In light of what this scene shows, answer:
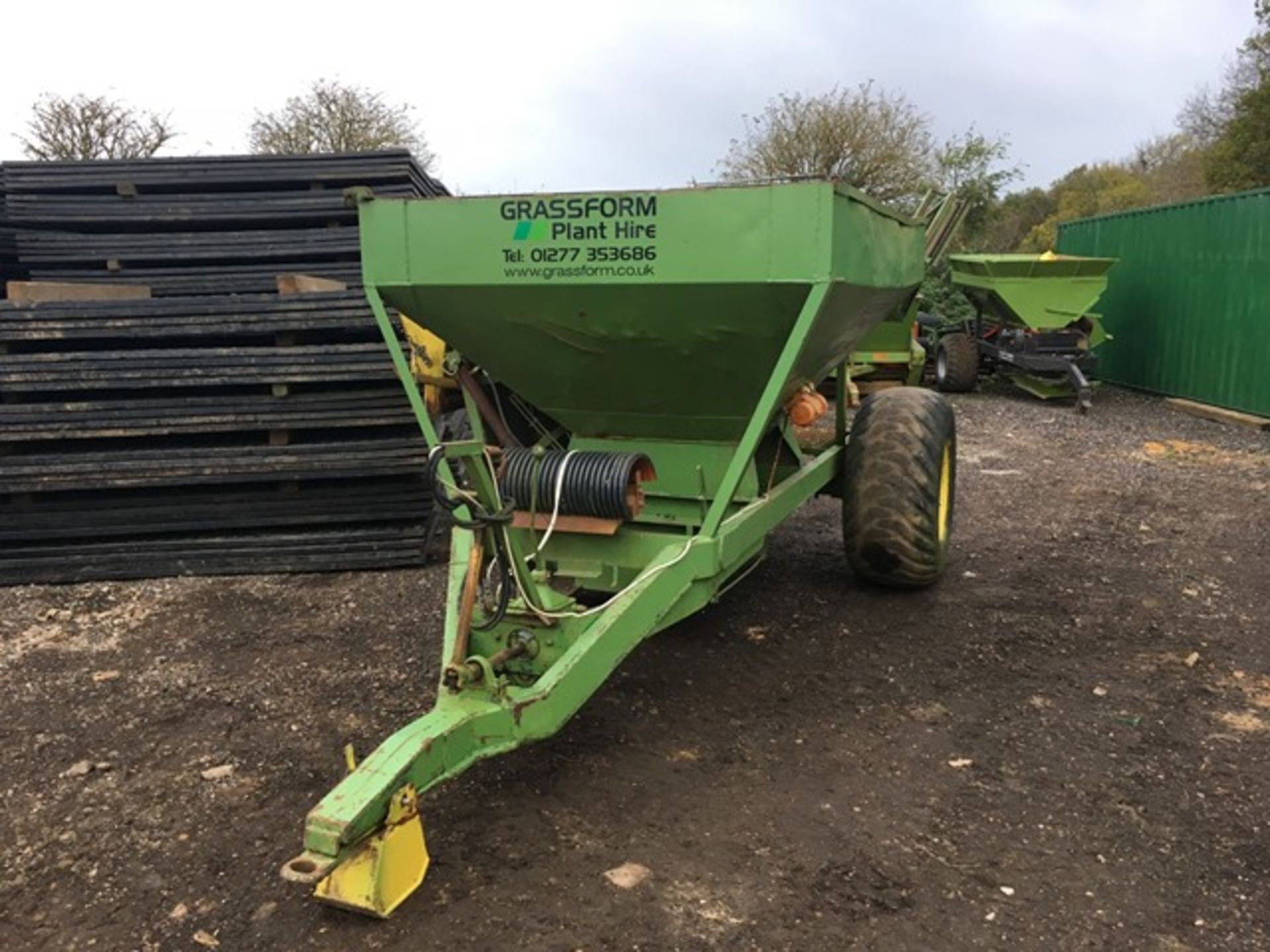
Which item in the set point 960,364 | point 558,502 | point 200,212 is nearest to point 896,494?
point 558,502

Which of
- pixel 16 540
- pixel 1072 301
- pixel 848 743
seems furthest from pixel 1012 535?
pixel 1072 301

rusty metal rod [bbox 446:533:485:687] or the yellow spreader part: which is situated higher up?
rusty metal rod [bbox 446:533:485:687]

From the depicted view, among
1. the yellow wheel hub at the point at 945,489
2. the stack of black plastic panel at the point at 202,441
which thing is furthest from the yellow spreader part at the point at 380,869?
the yellow wheel hub at the point at 945,489

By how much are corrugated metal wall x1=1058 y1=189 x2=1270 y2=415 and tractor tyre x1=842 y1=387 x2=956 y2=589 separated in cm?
769

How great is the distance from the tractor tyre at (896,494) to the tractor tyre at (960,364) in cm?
849

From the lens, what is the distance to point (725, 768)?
335 cm

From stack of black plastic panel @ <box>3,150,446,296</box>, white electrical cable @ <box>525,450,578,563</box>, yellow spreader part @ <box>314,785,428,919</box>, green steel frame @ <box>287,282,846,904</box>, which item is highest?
stack of black plastic panel @ <box>3,150,446,296</box>

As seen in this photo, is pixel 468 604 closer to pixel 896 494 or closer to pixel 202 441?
pixel 896 494

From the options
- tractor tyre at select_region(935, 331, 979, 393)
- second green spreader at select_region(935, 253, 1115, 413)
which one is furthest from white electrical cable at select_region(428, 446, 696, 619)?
tractor tyre at select_region(935, 331, 979, 393)

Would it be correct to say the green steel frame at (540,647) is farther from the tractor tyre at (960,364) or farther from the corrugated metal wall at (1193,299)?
the tractor tyre at (960,364)

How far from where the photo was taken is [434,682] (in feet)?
13.2

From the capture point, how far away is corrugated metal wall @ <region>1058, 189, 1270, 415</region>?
10805mm

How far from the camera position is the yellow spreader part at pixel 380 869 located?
241 cm

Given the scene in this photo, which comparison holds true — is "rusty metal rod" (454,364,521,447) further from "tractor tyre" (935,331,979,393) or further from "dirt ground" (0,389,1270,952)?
"tractor tyre" (935,331,979,393)
